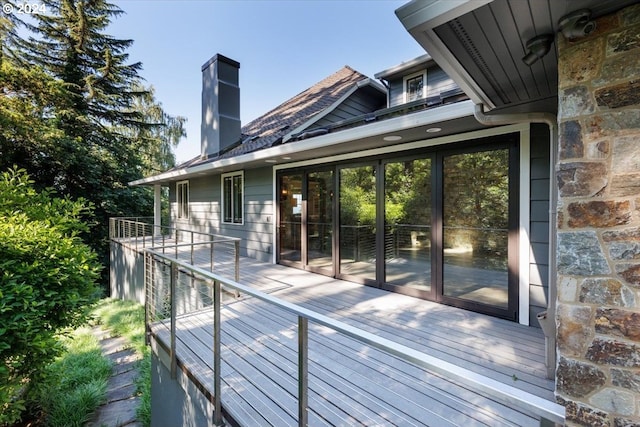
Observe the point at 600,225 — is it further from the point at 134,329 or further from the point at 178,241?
the point at 178,241

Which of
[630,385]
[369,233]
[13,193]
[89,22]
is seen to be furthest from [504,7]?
[89,22]

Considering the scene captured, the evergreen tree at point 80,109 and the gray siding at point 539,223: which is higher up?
the evergreen tree at point 80,109

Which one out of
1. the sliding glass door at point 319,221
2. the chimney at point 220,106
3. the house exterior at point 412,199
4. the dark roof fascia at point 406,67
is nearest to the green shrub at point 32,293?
the house exterior at point 412,199

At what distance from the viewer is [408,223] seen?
175 inches

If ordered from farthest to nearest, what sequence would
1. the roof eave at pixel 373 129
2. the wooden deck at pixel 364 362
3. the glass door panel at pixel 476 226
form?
the glass door panel at pixel 476 226, the roof eave at pixel 373 129, the wooden deck at pixel 364 362

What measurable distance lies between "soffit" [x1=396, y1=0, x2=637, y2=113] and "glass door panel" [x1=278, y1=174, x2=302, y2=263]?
4483mm

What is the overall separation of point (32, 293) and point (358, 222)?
158 inches

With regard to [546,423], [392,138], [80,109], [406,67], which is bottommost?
[546,423]

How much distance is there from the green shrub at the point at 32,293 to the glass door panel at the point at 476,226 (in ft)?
13.9

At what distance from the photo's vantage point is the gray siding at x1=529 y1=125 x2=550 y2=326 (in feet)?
10.7

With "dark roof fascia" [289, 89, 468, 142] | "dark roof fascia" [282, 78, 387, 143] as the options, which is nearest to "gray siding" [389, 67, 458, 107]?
"dark roof fascia" [282, 78, 387, 143]

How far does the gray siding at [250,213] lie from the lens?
23.2 feet

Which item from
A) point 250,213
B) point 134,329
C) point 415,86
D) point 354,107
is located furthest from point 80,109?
point 415,86

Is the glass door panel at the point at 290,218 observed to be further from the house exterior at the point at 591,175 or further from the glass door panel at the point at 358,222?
the house exterior at the point at 591,175
